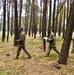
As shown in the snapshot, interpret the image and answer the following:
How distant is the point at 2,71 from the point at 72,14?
417 cm

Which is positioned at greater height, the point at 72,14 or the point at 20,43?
the point at 72,14

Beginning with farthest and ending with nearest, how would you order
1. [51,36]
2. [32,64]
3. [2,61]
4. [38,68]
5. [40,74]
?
[51,36] → [2,61] → [32,64] → [38,68] → [40,74]

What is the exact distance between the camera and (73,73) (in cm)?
1040

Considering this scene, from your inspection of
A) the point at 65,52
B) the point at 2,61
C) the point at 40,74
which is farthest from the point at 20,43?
the point at 40,74

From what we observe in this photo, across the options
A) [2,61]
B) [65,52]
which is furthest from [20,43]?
[65,52]

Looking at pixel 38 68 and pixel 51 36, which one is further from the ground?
pixel 51 36

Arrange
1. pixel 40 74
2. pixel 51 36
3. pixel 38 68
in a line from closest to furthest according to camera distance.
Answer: pixel 40 74
pixel 38 68
pixel 51 36

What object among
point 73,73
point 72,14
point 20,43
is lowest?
point 73,73

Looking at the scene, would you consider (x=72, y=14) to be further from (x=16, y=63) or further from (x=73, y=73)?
(x=16, y=63)

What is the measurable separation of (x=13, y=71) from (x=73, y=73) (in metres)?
2.58

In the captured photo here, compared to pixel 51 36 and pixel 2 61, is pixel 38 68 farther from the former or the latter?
pixel 51 36

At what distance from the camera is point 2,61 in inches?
496

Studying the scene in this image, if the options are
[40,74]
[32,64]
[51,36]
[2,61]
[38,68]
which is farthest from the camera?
[51,36]

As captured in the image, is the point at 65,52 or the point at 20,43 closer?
the point at 65,52
